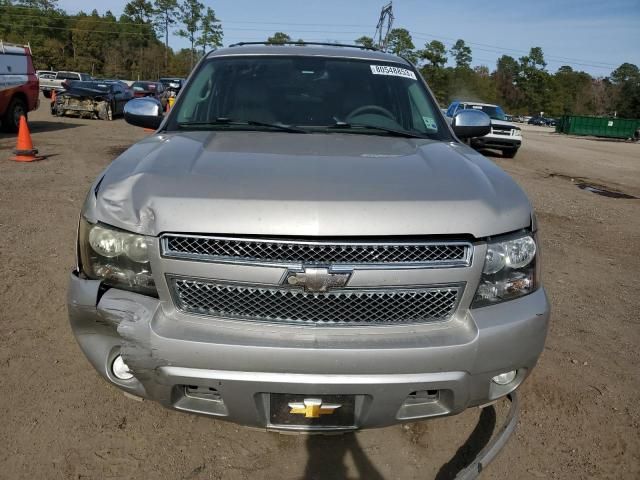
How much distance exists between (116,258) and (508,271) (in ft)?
4.97

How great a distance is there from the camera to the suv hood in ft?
6.04

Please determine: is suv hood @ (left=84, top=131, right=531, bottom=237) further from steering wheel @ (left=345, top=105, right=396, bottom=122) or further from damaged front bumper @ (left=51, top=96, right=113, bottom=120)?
damaged front bumper @ (left=51, top=96, right=113, bottom=120)

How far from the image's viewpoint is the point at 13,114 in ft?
44.4

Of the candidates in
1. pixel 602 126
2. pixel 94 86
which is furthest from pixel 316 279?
pixel 602 126

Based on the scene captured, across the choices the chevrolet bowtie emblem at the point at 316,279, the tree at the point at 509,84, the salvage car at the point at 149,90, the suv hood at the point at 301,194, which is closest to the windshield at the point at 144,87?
the salvage car at the point at 149,90

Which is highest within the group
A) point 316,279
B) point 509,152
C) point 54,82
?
point 316,279

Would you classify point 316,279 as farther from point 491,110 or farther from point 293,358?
point 491,110

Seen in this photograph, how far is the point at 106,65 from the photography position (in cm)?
8069

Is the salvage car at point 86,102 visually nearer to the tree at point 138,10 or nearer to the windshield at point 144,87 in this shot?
the windshield at point 144,87

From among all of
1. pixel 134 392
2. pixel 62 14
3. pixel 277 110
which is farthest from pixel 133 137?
pixel 62 14

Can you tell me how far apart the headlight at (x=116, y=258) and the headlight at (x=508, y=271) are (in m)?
1.25

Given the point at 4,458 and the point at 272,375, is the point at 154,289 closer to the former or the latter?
Result: the point at 272,375

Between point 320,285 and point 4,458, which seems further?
point 4,458

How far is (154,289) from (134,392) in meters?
0.43
